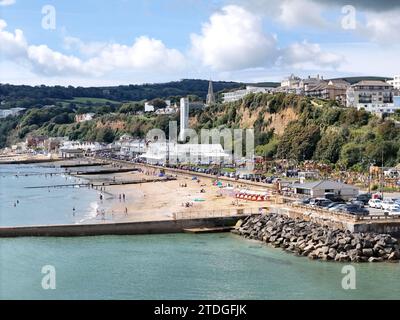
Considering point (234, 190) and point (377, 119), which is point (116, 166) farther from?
point (234, 190)

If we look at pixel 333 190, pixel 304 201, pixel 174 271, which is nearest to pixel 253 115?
pixel 333 190

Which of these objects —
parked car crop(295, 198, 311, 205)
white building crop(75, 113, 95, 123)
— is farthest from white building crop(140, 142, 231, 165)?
white building crop(75, 113, 95, 123)

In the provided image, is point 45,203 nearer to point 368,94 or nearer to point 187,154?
point 187,154

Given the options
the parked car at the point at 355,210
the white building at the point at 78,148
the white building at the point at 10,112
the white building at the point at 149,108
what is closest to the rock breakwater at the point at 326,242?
the parked car at the point at 355,210

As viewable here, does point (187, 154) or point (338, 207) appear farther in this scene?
point (187, 154)

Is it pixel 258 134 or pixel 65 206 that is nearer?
pixel 65 206
